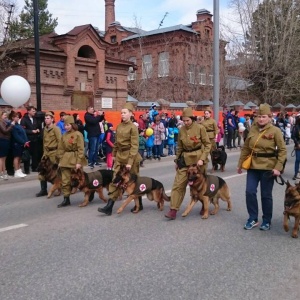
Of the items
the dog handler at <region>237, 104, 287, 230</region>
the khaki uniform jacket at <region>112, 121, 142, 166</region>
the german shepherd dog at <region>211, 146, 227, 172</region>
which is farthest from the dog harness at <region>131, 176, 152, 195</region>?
the german shepherd dog at <region>211, 146, 227, 172</region>

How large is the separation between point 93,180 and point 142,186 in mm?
1140

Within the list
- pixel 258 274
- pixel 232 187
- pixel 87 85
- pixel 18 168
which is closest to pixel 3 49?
pixel 87 85

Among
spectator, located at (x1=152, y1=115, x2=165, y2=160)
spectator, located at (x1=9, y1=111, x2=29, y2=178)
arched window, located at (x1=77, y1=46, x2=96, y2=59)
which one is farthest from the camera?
arched window, located at (x1=77, y1=46, x2=96, y2=59)

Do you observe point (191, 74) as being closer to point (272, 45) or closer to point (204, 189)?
point (272, 45)

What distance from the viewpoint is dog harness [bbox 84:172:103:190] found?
27.9ft

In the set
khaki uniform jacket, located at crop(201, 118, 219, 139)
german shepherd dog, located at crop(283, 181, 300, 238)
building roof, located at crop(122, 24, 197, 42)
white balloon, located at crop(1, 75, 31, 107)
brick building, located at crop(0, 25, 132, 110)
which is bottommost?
german shepherd dog, located at crop(283, 181, 300, 238)

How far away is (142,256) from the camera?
5.62 m

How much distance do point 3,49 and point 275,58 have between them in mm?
25932

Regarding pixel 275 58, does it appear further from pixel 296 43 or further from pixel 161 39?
pixel 161 39

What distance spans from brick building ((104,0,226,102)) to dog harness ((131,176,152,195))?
2770cm

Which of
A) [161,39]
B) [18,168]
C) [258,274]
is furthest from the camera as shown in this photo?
[161,39]

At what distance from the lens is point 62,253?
5746mm

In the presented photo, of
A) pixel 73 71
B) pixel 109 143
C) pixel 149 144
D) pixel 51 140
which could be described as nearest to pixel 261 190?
pixel 51 140

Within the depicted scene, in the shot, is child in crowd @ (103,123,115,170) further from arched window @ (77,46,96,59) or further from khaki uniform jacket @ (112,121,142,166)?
arched window @ (77,46,96,59)
